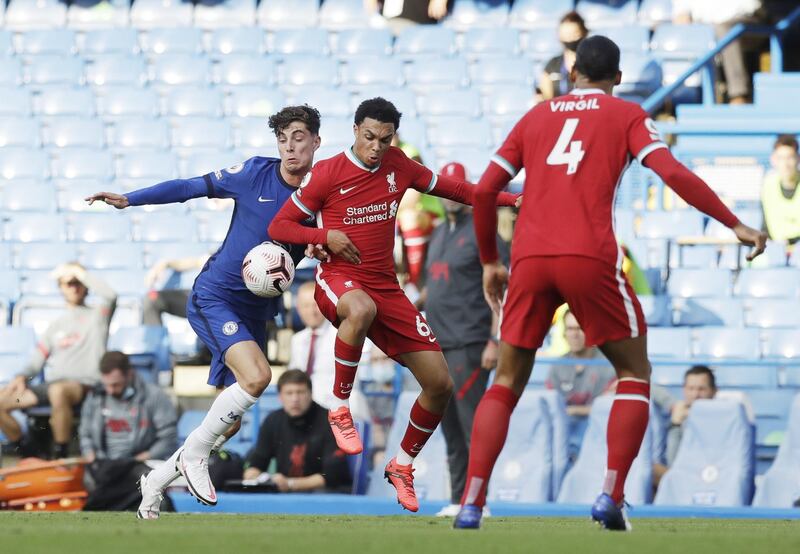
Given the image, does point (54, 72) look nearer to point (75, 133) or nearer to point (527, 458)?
point (75, 133)

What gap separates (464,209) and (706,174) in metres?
5.04

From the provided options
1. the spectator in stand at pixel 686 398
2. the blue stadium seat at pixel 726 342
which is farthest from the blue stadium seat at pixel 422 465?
the blue stadium seat at pixel 726 342

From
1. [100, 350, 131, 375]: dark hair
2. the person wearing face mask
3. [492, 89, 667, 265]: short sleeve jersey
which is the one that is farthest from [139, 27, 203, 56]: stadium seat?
[492, 89, 667, 265]: short sleeve jersey

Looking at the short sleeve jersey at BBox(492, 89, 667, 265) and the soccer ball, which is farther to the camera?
the soccer ball

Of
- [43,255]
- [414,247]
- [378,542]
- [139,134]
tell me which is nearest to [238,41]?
[139,134]

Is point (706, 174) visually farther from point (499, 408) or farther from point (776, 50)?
point (499, 408)

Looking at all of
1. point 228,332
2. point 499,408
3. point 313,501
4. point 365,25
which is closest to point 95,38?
point 365,25

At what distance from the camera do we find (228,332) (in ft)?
26.7

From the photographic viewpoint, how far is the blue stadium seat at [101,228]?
1586cm

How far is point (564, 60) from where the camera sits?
14422mm

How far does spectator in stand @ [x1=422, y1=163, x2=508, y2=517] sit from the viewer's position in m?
10.7

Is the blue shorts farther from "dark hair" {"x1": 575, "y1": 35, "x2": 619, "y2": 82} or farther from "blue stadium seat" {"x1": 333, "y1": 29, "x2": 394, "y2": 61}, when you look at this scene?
"blue stadium seat" {"x1": 333, "y1": 29, "x2": 394, "y2": 61}

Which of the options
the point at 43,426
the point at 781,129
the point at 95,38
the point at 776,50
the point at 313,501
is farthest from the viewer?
the point at 95,38

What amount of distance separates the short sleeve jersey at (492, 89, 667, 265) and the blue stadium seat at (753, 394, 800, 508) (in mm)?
5061
